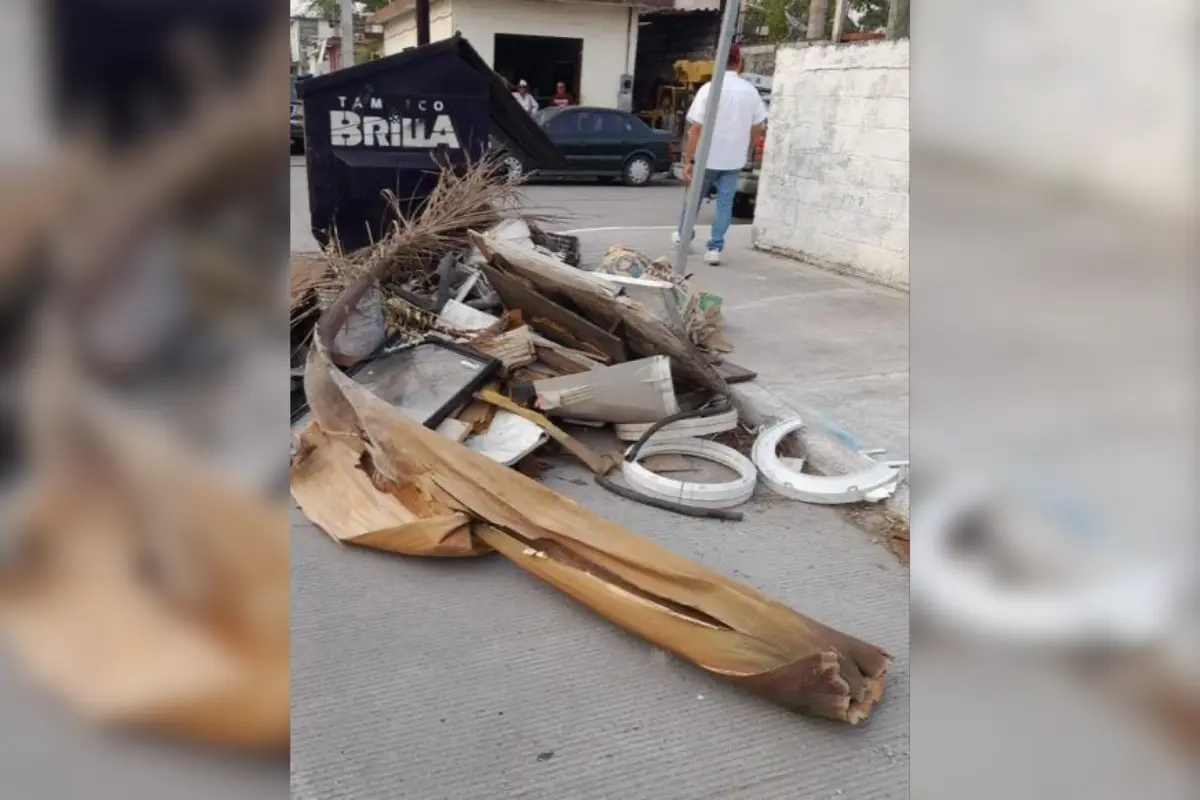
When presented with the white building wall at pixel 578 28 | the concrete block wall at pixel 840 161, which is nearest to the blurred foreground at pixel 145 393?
the concrete block wall at pixel 840 161

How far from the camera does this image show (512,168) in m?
7.19

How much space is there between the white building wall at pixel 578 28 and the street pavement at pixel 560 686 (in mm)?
22445

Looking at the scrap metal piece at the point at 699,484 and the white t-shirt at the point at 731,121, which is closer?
the scrap metal piece at the point at 699,484

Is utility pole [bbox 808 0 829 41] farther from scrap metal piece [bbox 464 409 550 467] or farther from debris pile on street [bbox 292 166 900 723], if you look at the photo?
scrap metal piece [bbox 464 409 550 467]

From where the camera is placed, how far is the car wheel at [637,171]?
18.2 meters

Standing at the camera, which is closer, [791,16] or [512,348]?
[512,348]

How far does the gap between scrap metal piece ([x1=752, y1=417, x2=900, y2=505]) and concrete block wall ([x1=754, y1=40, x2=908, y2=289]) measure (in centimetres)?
350

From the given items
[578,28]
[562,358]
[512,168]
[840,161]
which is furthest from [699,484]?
[578,28]

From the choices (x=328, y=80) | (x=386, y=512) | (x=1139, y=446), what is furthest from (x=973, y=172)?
(x=328, y=80)

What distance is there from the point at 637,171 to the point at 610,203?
157 inches

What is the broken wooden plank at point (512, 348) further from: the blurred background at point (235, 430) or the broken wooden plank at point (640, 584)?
the blurred background at point (235, 430)

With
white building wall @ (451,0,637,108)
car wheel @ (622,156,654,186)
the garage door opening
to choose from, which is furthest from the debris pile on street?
the garage door opening

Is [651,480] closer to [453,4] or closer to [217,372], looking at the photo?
[217,372]

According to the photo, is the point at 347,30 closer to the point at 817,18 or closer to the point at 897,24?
the point at 817,18
